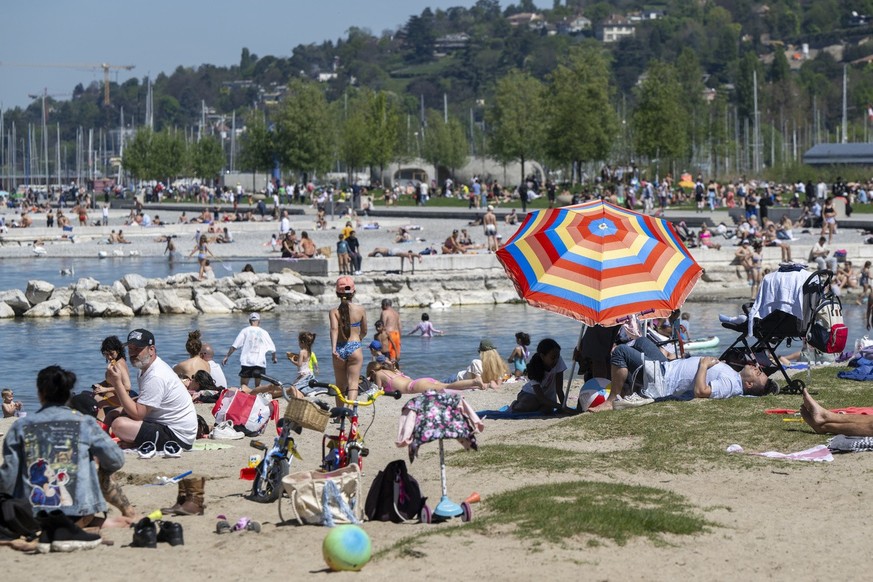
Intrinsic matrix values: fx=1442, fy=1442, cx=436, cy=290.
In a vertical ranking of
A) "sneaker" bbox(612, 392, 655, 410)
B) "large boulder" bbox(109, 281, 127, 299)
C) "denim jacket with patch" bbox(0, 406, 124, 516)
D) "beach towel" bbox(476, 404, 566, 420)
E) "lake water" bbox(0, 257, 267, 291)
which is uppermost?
"lake water" bbox(0, 257, 267, 291)

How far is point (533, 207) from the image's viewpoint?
189 ft

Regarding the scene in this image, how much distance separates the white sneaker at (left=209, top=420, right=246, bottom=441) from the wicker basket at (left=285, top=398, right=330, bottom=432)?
3038 mm

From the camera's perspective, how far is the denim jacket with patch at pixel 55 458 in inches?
316

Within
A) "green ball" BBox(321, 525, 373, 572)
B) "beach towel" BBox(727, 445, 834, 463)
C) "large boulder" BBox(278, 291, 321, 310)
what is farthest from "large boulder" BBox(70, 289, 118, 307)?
"green ball" BBox(321, 525, 373, 572)

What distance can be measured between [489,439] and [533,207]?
45.7 meters

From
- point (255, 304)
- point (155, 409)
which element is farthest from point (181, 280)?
point (155, 409)

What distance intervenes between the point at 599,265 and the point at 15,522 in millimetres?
6050

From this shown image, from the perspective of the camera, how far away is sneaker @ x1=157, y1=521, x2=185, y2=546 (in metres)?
8.47

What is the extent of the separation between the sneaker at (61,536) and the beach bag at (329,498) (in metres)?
1.31

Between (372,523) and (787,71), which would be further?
(787,71)

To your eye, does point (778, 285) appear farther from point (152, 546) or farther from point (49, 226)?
point (49, 226)

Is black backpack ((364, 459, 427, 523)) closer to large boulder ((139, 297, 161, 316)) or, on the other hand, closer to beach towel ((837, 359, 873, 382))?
beach towel ((837, 359, 873, 382))

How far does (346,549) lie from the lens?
7.68 meters

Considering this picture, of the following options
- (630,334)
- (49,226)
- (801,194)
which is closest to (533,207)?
(801,194)
